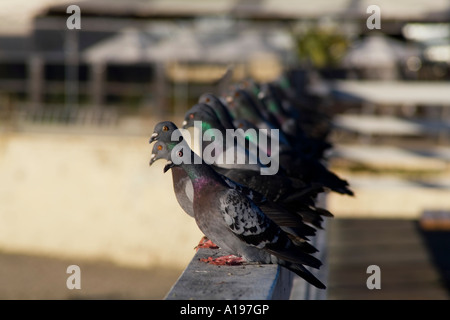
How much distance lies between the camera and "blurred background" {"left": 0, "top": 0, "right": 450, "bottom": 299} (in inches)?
671

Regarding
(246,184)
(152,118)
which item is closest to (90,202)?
(152,118)

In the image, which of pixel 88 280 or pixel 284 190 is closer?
pixel 284 190

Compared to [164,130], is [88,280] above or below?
above

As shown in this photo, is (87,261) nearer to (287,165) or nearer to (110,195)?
(110,195)

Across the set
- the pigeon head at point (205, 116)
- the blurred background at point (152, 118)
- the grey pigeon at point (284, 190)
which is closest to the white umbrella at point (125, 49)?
the blurred background at point (152, 118)

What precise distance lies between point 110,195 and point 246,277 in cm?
1623

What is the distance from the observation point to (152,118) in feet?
72.0

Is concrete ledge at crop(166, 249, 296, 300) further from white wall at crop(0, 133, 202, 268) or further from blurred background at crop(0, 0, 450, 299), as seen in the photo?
white wall at crop(0, 133, 202, 268)

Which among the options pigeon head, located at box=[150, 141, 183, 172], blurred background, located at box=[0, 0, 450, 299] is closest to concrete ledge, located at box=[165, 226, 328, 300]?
pigeon head, located at box=[150, 141, 183, 172]

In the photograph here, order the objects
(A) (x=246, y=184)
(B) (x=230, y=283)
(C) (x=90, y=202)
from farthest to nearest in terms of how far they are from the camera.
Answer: (C) (x=90, y=202), (A) (x=246, y=184), (B) (x=230, y=283)

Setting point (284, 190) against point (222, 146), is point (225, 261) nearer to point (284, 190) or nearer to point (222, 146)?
point (284, 190)

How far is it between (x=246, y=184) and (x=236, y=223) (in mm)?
1042

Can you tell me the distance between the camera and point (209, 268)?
4.03 metres

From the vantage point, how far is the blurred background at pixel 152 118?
17031 millimetres
